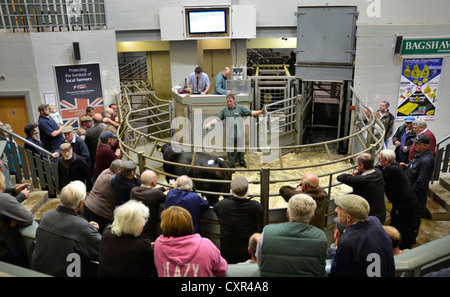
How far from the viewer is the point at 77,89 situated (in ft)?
33.9

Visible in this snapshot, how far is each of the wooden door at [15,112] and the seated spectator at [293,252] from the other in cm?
904

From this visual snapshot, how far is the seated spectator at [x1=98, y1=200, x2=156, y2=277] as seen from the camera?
3.30m

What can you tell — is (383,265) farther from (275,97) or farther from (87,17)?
(87,17)

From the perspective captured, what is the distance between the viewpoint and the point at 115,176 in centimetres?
518

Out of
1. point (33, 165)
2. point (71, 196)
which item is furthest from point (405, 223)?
point (33, 165)

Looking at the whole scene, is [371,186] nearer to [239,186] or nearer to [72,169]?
[239,186]

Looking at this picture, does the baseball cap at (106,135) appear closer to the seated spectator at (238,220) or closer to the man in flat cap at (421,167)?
the seated spectator at (238,220)

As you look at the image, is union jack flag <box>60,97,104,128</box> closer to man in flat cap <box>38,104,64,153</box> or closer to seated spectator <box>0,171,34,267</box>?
man in flat cap <box>38,104,64,153</box>

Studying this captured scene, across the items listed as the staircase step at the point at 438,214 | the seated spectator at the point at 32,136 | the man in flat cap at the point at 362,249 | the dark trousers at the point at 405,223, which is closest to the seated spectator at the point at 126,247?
the man in flat cap at the point at 362,249

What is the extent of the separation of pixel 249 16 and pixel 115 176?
25.4 feet

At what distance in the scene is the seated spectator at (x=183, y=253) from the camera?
10.2 feet

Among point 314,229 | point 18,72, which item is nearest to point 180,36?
point 18,72

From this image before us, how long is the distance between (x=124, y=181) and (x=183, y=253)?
2244mm

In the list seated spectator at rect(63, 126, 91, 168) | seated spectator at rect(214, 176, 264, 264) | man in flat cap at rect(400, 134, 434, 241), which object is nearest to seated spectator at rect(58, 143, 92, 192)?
seated spectator at rect(63, 126, 91, 168)
